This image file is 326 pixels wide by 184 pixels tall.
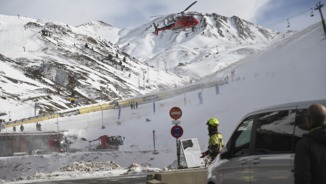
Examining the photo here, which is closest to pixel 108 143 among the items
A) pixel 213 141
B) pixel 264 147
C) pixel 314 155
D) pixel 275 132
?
pixel 213 141

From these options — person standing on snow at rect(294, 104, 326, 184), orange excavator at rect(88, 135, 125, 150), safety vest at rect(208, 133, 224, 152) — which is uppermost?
orange excavator at rect(88, 135, 125, 150)

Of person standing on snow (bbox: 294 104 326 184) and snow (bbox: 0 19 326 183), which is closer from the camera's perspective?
person standing on snow (bbox: 294 104 326 184)

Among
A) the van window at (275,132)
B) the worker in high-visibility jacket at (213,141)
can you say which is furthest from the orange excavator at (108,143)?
the van window at (275,132)

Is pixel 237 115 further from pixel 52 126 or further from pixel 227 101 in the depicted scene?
pixel 52 126

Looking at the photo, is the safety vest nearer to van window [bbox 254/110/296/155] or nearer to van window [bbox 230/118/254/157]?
van window [bbox 230/118/254/157]

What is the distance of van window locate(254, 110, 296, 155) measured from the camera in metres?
5.29

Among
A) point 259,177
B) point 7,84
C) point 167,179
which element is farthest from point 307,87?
point 7,84

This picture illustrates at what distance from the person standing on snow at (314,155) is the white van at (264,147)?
0.93 m

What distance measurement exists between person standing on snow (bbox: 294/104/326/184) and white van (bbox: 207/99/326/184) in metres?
0.93

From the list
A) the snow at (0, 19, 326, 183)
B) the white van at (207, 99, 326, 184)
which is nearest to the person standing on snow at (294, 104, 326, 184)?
the white van at (207, 99, 326, 184)

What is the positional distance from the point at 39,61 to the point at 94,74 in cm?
2186

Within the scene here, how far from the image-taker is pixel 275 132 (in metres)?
5.56

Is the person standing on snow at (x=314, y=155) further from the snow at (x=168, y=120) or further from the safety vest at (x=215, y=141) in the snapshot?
the snow at (x=168, y=120)

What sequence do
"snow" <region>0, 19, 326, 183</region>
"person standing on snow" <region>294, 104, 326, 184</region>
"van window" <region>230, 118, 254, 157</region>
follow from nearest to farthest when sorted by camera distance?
"person standing on snow" <region>294, 104, 326, 184</region> < "van window" <region>230, 118, 254, 157</region> < "snow" <region>0, 19, 326, 183</region>
